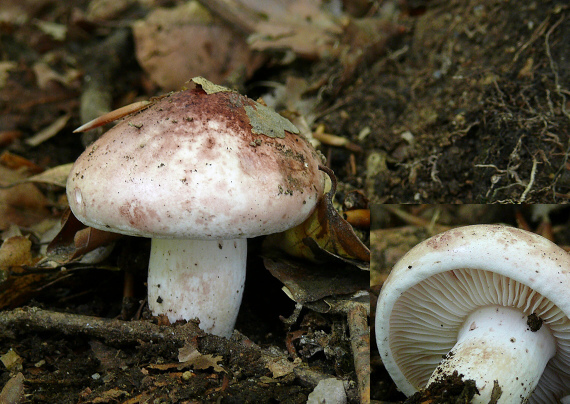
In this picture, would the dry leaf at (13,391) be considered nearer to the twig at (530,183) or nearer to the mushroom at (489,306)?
the mushroom at (489,306)

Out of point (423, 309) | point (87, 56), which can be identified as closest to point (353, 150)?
point (423, 309)

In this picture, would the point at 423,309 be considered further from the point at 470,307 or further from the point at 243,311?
the point at 243,311

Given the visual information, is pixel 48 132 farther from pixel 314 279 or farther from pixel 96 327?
pixel 314 279

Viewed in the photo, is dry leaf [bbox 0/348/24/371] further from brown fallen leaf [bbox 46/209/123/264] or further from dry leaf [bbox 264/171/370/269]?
dry leaf [bbox 264/171/370/269]

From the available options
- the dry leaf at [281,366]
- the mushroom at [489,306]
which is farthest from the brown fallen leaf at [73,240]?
the mushroom at [489,306]

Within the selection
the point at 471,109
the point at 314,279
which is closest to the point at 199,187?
the point at 314,279

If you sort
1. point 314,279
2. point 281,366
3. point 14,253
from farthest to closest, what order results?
point 14,253, point 314,279, point 281,366

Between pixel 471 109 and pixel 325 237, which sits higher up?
pixel 471 109
